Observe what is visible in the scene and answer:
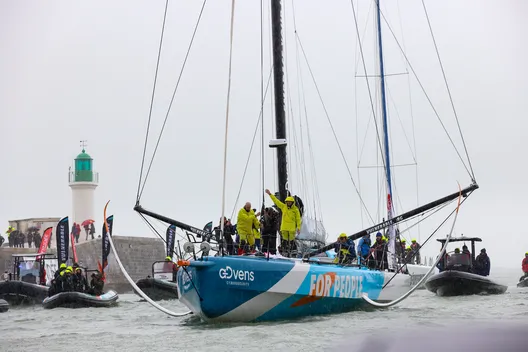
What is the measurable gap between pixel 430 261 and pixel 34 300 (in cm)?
1814

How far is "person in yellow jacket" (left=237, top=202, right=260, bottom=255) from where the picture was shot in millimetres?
19750

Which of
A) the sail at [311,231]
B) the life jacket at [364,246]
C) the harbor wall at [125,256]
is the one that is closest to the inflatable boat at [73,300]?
the sail at [311,231]

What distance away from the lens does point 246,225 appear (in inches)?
781

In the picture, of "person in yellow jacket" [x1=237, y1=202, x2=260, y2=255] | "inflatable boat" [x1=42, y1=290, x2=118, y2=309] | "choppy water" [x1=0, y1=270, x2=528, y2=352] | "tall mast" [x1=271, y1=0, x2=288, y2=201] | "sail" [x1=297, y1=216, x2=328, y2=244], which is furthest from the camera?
"inflatable boat" [x1=42, y1=290, x2=118, y2=309]

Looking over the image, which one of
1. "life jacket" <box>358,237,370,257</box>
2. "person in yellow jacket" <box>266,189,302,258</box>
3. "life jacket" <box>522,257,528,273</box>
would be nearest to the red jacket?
"life jacket" <box>522,257,528,273</box>

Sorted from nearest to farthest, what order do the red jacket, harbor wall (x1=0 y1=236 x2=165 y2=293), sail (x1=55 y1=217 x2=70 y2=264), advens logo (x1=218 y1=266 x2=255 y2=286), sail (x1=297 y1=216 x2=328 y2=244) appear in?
advens logo (x1=218 y1=266 x2=255 y2=286)
sail (x1=297 y1=216 x2=328 y2=244)
the red jacket
sail (x1=55 y1=217 x2=70 y2=264)
harbor wall (x1=0 y1=236 x2=165 y2=293)

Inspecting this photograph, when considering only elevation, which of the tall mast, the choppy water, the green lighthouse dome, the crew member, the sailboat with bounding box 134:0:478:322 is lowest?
the choppy water

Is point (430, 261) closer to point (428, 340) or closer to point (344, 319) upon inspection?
point (344, 319)

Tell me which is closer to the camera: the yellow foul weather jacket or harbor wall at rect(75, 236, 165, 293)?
the yellow foul weather jacket

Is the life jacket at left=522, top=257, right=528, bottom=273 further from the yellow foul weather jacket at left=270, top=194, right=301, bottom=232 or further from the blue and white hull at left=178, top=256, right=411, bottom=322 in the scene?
the blue and white hull at left=178, top=256, right=411, bottom=322

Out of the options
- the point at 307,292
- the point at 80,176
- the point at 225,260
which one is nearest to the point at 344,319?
the point at 307,292

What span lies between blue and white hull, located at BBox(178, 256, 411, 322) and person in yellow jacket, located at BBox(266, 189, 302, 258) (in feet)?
3.43

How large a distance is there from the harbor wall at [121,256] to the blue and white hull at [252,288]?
104 feet

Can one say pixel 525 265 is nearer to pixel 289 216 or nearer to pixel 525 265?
pixel 525 265
